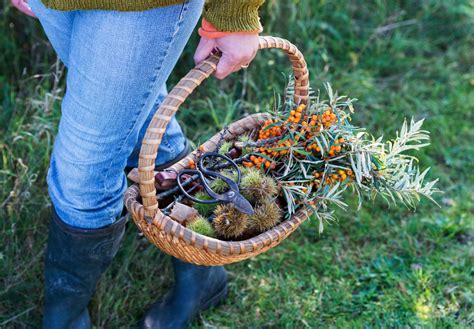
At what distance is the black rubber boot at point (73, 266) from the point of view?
1.90m

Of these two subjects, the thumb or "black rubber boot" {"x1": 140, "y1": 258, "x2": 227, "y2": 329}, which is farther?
"black rubber boot" {"x1": 140, "y1": 258, "x2": 227, "y2": 329}

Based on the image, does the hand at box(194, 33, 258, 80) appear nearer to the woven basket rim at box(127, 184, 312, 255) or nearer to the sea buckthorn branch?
the sea buckthorn branch

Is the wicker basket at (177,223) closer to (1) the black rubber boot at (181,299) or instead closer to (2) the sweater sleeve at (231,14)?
(2) the sweater sleeve at (231,14)

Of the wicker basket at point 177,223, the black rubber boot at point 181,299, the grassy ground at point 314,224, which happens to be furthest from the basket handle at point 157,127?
the grassy ground at point 314,224

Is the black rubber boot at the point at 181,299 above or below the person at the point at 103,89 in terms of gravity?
below

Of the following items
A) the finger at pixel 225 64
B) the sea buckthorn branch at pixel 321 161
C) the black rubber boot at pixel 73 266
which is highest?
the finger at pixel 225 64

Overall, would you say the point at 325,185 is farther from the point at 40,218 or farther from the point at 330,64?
the point at 330,64

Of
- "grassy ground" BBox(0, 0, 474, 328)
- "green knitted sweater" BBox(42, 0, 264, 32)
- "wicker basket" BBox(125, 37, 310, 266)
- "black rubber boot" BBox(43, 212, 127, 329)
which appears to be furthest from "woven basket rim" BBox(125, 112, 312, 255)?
"grassy ground" BBox(0, 0, 474, 328)

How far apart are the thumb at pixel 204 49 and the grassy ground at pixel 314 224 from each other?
0.69m

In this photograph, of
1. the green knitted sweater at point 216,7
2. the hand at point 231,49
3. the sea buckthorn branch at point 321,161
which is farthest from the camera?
the sea buckthorn branch at point 321,161

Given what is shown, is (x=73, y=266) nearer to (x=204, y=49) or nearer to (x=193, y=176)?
(x=193, y=176)

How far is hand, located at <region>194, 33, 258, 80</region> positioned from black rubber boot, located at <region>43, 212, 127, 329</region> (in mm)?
578

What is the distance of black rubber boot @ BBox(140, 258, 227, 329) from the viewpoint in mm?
2201

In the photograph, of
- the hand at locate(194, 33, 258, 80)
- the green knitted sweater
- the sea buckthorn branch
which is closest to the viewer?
the green knitted sweater
